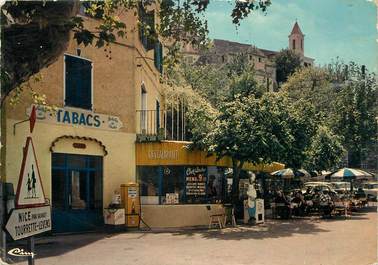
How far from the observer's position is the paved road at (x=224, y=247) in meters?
11.6

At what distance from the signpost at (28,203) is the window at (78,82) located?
1196 cm

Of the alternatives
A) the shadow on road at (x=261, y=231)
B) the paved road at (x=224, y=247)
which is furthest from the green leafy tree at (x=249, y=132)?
the paved road at (x=224, y=247)

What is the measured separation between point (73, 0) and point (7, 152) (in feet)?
Result: 26.2

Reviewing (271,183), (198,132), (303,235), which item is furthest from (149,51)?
(271,183)

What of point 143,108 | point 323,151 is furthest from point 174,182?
point 323,151

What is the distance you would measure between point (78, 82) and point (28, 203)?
41.6 ft

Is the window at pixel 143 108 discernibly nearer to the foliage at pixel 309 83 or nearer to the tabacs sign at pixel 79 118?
the tabacs sign at pixel 79 118

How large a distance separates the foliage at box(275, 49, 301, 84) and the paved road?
3000 inches

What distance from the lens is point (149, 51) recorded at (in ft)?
74.5

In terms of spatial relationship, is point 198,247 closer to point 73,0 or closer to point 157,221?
point 157,221

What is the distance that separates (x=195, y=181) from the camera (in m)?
20.2

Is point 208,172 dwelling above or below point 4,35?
below

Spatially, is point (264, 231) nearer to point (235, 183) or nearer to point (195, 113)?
point (235, 183)

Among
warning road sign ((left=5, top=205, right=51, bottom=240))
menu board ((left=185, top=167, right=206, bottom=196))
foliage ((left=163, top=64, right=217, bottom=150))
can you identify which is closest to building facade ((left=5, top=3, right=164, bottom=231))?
foliage ((left=163, top=64, right=217, bottom=150))
